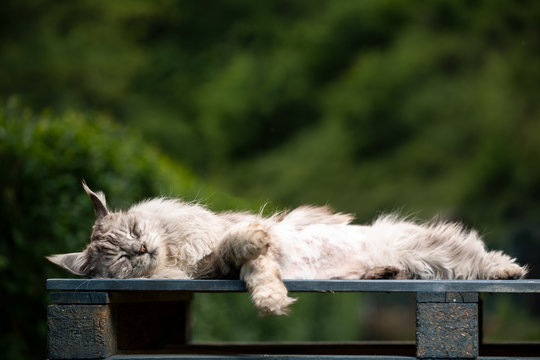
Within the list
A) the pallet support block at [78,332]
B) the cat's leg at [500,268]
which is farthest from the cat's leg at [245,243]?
the cat's leg at [500,268]

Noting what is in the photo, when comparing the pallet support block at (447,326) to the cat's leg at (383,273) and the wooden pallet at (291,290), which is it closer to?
the wooden pallet at (291,290)

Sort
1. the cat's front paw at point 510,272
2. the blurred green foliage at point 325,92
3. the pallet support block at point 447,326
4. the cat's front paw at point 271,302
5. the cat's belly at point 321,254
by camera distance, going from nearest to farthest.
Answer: the cat's front paw at point 271,302, the pallet support block at point 447,326, the cat's front paw at point 510,272, the cat's belly at point 321,254, the blurred green foliage at point 325,92

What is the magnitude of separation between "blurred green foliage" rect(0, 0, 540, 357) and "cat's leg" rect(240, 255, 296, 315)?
744 centimetres

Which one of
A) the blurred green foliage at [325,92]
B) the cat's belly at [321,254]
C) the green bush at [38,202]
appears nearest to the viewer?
the cat's belly at [321,254]

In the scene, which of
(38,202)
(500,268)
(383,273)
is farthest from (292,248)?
(38,202)

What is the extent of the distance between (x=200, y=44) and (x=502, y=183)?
6.41 m

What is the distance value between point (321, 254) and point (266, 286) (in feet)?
2.25

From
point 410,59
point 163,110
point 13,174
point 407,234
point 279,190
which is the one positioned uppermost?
point 410,59

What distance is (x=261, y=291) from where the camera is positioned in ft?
8.73

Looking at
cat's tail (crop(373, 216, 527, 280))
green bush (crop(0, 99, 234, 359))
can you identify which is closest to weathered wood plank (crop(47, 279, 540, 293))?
cat's tail (crop(373, 216, 527, 280))

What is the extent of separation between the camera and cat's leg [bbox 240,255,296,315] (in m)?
2.62

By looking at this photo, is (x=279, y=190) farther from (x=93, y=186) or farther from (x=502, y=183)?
(x=93, y=186)

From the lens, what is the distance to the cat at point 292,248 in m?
3.16

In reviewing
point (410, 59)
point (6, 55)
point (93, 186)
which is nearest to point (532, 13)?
point (410, 59)
